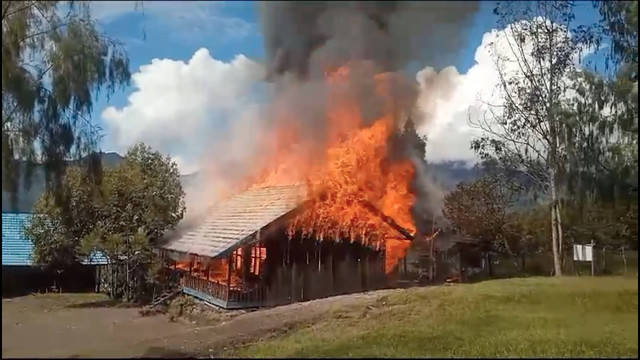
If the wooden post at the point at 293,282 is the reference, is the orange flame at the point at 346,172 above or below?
above

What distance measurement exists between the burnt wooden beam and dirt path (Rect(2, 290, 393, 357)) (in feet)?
3.12

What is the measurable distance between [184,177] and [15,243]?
2.29m

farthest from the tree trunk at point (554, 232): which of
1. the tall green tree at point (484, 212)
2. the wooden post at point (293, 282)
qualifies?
the wooden post at point (293, 282)

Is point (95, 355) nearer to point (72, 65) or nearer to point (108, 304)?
point (108, 304)

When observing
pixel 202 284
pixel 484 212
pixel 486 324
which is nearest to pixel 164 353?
pixel 202 284

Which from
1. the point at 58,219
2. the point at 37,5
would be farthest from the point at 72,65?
the point at 58,219

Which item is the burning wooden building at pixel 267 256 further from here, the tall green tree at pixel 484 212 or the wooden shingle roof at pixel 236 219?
the tall green tree at pixel 484 212

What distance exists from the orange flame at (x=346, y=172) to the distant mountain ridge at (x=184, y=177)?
439 millimetres

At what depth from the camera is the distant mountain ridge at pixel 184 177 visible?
8.56 metres

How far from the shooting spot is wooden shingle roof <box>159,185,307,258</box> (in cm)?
981

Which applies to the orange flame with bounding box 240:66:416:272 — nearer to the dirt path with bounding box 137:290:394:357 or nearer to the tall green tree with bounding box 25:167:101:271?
the dirt path with bounding box 137:290:394:357

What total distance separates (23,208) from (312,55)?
463 centimetres

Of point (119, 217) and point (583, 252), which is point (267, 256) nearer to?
point (119, 217)

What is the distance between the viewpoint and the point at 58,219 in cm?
902
